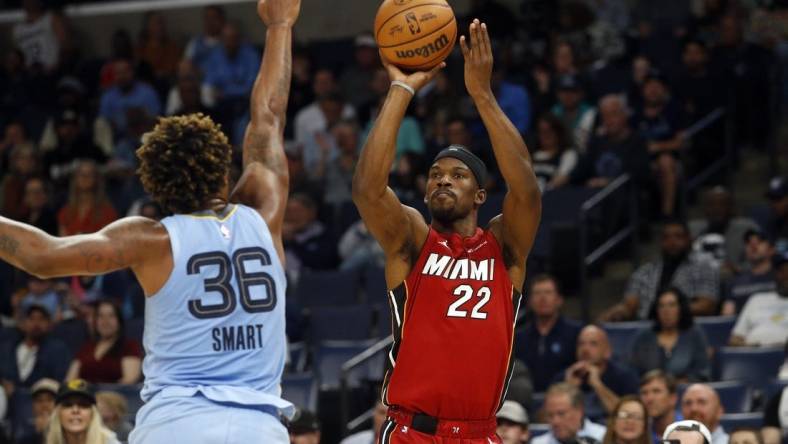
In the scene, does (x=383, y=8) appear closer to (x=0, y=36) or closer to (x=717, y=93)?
(x=717, y=93)

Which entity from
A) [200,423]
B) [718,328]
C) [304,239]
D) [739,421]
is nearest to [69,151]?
[304,239]

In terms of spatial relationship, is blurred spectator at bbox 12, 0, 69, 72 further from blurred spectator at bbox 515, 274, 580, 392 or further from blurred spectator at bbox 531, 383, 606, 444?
blurred spectator at bbox 531, 383, 606, 444

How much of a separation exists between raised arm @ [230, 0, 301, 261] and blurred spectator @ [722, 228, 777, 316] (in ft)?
23.7

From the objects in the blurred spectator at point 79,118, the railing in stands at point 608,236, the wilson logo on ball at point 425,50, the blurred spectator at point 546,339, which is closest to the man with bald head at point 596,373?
the blurred spectator at point 546,339

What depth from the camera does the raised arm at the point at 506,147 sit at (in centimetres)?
640

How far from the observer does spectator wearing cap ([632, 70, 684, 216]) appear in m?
13.9

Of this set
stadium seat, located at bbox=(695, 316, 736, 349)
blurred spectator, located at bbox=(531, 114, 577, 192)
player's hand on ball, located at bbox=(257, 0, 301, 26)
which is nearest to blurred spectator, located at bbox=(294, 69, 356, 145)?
blurred spectator, located at bbox=(531, 114, 577, 192)

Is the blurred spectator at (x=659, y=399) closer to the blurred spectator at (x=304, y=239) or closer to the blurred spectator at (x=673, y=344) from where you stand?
the blurred spectator at (x=673, y=344)

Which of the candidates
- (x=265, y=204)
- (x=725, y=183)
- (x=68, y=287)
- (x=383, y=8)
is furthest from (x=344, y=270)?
(x=265, y=204)

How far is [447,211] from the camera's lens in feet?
21.3

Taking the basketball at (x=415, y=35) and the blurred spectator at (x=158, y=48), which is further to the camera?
the blurred spectator at (x=158, y=48)

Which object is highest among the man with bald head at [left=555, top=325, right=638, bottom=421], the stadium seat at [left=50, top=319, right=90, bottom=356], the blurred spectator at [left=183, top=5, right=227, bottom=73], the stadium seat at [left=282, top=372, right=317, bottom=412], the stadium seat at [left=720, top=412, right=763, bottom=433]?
the blurred spectator at [left=183, top=5, right=227, bottom=73]

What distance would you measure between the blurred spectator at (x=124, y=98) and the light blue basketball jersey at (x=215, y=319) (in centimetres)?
1242

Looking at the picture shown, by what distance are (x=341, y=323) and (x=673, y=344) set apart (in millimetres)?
3164
